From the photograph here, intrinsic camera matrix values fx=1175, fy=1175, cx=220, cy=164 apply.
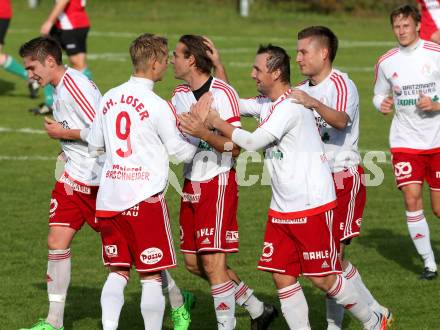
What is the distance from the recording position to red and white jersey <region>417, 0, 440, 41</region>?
1489 cm

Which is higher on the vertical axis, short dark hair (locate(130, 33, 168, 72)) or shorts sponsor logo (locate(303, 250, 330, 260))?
short dark hair (locate(130, 33, 168, 72))

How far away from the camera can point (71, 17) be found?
20.5 metres

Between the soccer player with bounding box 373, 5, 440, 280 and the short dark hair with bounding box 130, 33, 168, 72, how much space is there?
11.3 feet

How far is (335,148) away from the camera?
9.41m

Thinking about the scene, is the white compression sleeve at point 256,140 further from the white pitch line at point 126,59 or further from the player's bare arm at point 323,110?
the white pitch line at point 126,59

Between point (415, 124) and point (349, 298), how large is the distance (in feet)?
10.4

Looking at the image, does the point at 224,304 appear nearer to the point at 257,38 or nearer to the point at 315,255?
the point at 315,255

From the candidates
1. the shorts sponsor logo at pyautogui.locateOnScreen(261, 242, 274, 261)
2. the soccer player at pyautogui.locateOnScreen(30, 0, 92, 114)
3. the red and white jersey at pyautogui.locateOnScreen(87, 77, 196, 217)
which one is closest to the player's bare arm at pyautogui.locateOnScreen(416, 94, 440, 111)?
the shorts sponsor logo at pyautogui.locateOnScreen(261, 242, 274, 261)

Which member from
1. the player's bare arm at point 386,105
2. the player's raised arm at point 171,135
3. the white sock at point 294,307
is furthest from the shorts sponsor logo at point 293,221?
the player's bare arm at point 386,105

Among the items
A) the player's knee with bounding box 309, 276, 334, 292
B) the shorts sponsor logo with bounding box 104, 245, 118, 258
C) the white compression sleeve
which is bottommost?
the player's knee with bounding box 309, 276, 334, 292

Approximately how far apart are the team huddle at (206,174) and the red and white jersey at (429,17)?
5744 millimetres

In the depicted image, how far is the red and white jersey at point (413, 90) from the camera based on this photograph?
1142 cm

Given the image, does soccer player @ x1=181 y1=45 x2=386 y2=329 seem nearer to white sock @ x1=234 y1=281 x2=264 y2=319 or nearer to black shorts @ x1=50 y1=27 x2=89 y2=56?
white sock @ x1=234 y1=281 x2=264 y2=319

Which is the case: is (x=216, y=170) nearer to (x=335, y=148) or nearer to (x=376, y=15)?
(x=335, y=148)
